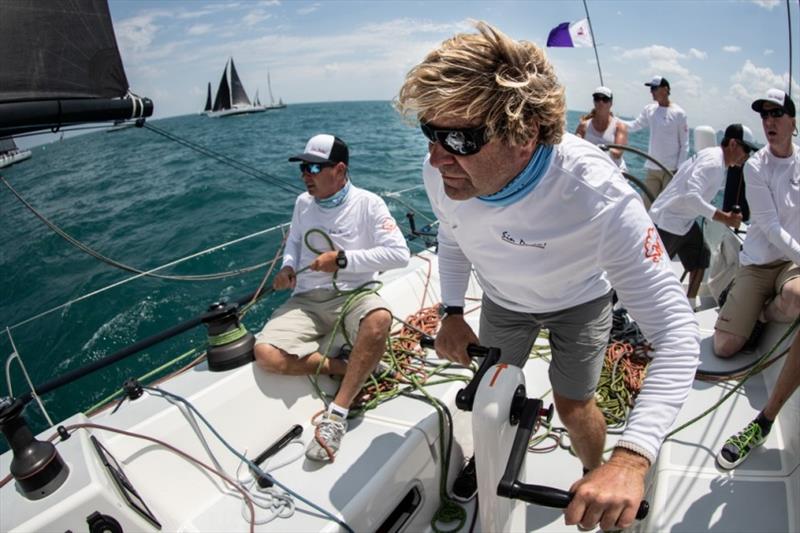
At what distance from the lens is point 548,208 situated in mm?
1197

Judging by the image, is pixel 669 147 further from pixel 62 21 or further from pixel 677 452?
pixel 62 21

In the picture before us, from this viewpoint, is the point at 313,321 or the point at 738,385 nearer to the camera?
the point at 738,385

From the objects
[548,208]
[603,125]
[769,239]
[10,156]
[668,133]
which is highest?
[10,156]

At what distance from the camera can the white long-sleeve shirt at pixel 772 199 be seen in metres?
2.32

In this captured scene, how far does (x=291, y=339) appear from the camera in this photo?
2312mm

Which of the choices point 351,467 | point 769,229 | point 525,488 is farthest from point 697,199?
point 525,488

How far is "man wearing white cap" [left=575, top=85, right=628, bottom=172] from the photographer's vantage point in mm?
4699

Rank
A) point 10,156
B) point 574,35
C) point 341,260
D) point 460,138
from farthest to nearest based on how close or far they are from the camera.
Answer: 1. point 10,156
2. point 574,35
3. point 341,260
4. point 460,138

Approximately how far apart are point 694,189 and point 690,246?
1.92ft

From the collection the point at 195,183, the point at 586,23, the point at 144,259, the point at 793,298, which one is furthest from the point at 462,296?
the point at 195,183

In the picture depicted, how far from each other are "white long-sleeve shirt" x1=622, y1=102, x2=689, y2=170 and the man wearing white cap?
1.02 ft

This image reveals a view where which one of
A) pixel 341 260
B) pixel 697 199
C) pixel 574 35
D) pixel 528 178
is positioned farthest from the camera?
pixel 574 35

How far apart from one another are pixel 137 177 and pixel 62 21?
13940 millimetres

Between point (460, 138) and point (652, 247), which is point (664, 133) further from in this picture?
point (460, 138)
